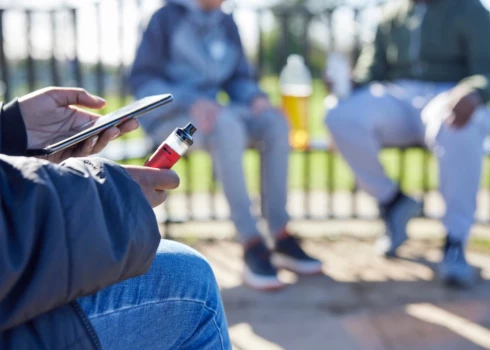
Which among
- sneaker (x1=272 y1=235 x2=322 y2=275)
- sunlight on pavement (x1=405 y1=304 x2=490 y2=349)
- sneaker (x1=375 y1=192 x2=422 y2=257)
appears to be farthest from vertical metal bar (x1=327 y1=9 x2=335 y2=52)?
sunlight on pavement (x1=405 y1=304 x2=490 y2=349)

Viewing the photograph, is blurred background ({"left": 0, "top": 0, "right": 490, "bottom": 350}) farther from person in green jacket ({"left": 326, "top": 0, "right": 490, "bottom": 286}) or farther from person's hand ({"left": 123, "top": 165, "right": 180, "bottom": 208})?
person's hand ({"left": 123, "top": 165, "right": 180, "bottom": 208})

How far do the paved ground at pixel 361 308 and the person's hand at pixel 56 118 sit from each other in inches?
52.2

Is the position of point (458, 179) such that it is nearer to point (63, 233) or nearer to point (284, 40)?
point (284, 40)

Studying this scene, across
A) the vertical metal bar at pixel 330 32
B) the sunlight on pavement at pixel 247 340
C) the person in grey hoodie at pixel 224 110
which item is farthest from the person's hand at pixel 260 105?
the sunlight on pavement at pixel 247 340

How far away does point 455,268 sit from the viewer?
3.34 meters

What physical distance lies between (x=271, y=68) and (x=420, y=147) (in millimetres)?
2461

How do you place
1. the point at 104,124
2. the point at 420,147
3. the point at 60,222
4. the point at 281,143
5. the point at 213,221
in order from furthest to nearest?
the point at 213,221 → the point at 420,147 → the point at 281,143 → the point at 104,124 → the point at 60,222

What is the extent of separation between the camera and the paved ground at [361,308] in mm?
2775

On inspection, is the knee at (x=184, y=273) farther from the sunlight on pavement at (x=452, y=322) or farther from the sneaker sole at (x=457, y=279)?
the sneaker sole at (x=457, y=279)

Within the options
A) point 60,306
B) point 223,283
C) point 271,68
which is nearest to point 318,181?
point 271,68

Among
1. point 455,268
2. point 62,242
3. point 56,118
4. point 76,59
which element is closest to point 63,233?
point 62,242

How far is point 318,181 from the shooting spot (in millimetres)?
6523

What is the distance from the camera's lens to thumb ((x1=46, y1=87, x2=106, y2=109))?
73.3 inches

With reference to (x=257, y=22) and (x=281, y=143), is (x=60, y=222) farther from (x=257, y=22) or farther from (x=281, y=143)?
(x=257, y=22)
